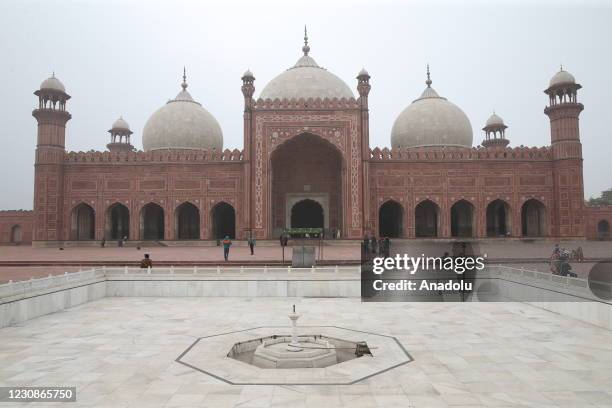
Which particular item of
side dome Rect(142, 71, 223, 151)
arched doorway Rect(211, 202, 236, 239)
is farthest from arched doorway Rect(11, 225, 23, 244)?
arched doorway Rect(211, 202, 236, 239)

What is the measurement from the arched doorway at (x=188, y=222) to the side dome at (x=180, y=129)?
347cm

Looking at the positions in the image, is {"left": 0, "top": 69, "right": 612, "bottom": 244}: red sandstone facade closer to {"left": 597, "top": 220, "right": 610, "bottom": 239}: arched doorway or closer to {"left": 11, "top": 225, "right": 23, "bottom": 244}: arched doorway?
{"left": 597, "top": 220, "right": 610, "bottom": 239}: arched doorway

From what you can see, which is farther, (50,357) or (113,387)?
(50,357)

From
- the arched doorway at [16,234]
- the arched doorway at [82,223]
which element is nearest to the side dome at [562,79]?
the arched doorway at [82,223]

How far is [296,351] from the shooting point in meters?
4.73

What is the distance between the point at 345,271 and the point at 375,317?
263 centimetres

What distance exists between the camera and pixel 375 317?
6.96 meters

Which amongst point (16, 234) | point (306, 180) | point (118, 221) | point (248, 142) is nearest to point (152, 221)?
point (118, 221)

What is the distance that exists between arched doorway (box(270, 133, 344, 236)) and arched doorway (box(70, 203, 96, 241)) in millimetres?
8214

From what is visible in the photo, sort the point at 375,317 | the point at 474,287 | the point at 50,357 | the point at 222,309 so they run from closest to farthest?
the point at 50,357, the point at 375,317, the point at 222,309, the point at 474,287

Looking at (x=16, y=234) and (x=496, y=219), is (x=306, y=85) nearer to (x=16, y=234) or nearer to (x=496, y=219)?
(x=496, y=219)

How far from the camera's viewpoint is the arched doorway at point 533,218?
1977cm

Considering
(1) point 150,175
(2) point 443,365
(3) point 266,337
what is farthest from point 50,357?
(1) point 150,175

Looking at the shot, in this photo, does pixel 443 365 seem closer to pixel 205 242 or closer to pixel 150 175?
pixel 205 242
